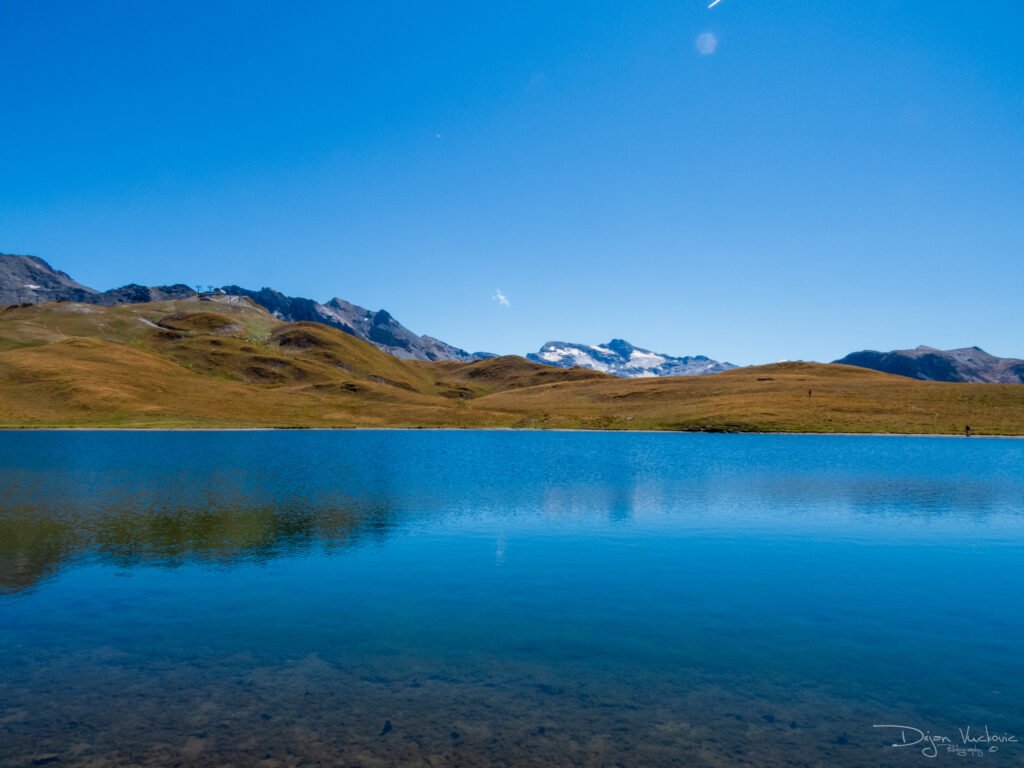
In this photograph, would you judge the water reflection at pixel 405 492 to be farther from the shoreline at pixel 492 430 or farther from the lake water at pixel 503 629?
the shoreline at pixel 492 430

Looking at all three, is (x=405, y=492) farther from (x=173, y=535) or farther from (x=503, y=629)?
(x=503, y=629)

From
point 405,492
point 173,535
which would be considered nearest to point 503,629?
point 173,535

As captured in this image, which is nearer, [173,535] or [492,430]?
[173,535]

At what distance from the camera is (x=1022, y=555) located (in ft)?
121

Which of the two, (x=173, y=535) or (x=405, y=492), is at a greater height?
(x=405, y=492)

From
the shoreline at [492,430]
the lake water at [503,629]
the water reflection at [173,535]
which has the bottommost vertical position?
the lake water at [503,629]

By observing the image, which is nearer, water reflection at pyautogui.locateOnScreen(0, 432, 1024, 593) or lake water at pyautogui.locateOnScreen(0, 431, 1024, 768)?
lake water at pyautogui.locateOnScreen(0, 431, 1024, 768)

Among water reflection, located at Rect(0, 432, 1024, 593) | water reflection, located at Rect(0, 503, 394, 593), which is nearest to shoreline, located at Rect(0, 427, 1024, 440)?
water reflection, located at Rect(0, 432, 1024, 593)

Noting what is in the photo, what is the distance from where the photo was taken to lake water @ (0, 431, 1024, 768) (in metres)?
16.0

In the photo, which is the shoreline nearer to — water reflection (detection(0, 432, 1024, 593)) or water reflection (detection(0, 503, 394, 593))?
water reflection (detection(0, 432, 1024, 593))

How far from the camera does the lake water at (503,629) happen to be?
15953 millimetres

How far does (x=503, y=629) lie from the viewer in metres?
23.9

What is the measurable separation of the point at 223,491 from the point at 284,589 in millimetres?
32476

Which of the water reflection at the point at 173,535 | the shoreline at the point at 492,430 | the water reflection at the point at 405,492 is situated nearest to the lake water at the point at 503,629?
the water reflection at the point at 173,535
